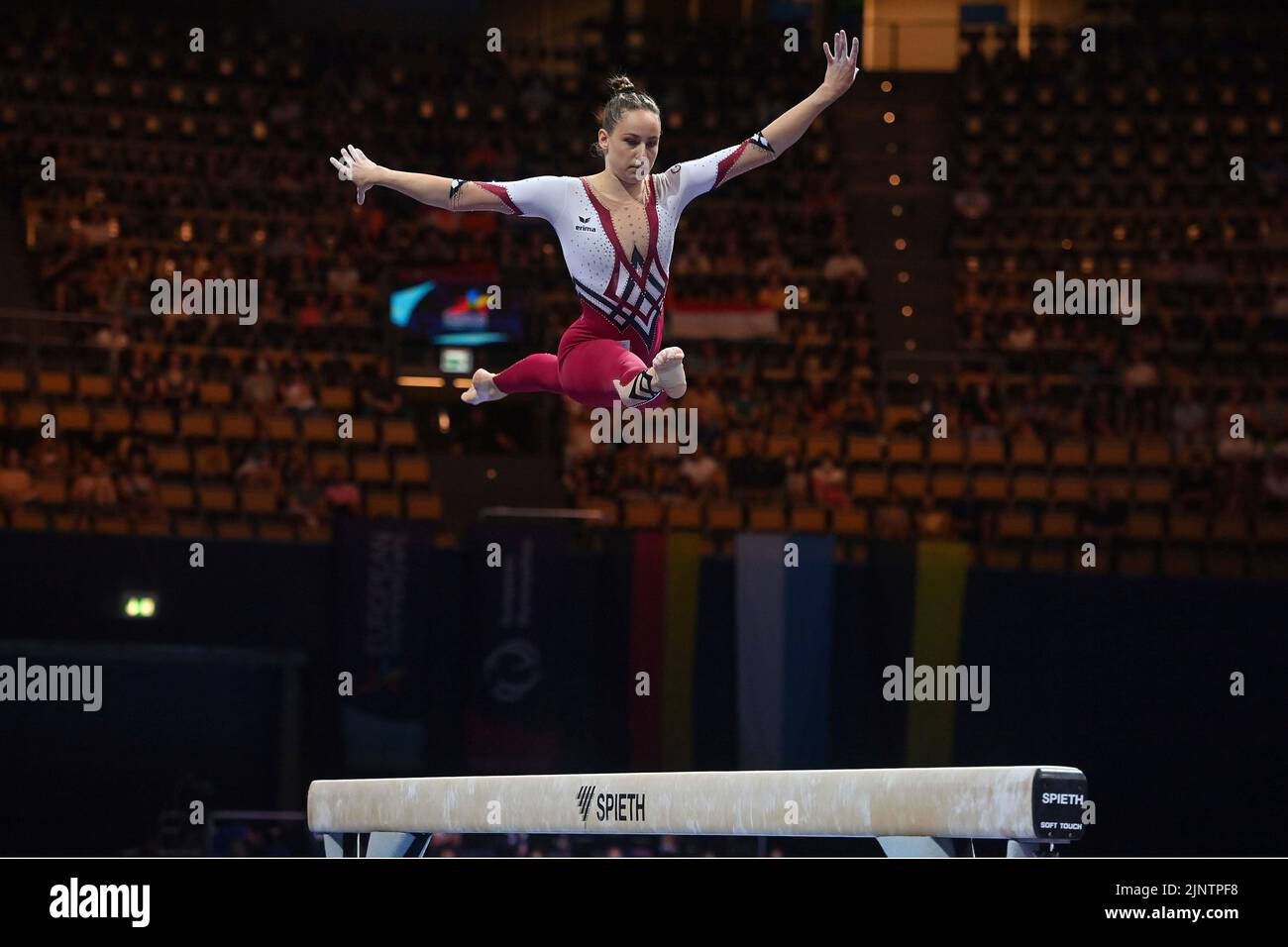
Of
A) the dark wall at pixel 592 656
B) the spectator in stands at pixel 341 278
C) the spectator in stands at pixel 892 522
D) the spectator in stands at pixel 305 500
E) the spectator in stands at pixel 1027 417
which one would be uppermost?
the spectator in stands at pixel 341 278

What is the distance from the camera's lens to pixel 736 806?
595cm

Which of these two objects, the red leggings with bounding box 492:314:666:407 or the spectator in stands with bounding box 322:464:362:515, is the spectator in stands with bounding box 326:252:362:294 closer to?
the spectator in stands with bounding box 322:464:362:515

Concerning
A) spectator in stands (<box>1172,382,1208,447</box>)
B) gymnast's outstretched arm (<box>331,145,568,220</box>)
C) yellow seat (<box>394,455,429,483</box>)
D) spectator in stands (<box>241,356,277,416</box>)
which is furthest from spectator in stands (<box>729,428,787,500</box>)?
gymnast's outstretched arm (<box>331,145,568,220</box>)

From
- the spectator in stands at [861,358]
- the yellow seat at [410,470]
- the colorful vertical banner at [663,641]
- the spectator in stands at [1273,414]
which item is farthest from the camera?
the spectator in stands at [861,358]

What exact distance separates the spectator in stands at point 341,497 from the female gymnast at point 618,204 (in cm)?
781

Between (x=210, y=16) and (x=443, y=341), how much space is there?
7.22m

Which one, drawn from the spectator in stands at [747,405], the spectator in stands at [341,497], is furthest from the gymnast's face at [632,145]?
the spectator in stands at [747,405]

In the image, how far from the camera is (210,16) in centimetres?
2095

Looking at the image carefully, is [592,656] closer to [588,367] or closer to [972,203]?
[588,367]

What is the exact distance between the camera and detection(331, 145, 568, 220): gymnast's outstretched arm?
19.8 ft

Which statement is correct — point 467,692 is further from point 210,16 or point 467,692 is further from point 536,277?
point 210,16

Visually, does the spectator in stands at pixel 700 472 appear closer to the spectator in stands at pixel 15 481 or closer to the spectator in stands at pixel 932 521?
the spectator in stands at pixel 932 521

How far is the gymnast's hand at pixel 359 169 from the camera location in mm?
6035

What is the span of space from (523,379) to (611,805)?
5.47ft
